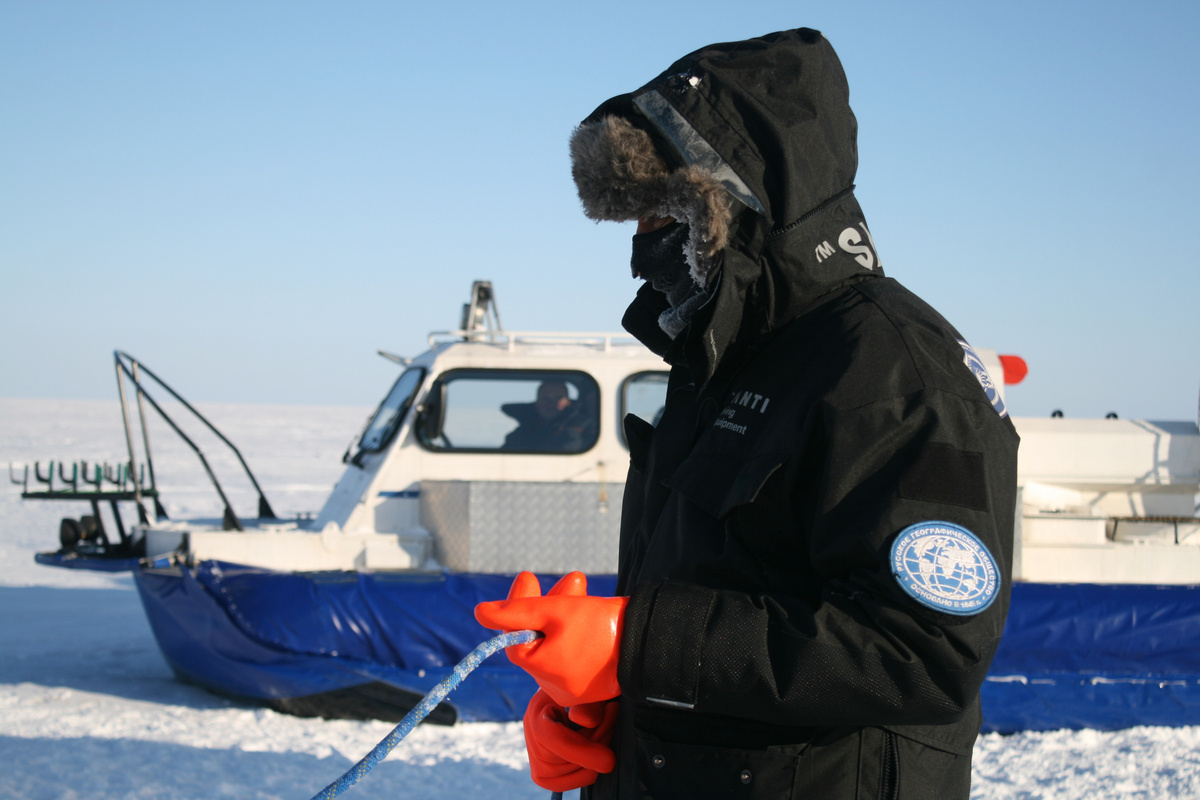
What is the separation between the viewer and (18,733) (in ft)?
13.7

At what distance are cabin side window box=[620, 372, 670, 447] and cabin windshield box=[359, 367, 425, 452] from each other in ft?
3.81

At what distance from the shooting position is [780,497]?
45.9 inches

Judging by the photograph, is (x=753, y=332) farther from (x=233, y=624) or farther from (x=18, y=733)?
Result: (x=18, y=733)

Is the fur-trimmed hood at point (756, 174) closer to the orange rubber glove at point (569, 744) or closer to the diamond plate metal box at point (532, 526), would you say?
the orange rubber glove at point (569, 744)

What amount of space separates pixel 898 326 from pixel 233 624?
401 centimetres

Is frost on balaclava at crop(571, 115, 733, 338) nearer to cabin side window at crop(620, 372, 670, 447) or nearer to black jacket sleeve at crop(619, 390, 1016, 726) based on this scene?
black jacket sleeve at crop(619, 390, 1016, 726)

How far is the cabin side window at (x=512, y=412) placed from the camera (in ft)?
17.0

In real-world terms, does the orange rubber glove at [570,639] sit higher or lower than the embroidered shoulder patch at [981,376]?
lower

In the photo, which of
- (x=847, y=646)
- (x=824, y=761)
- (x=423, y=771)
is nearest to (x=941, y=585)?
(x=847, y=646)

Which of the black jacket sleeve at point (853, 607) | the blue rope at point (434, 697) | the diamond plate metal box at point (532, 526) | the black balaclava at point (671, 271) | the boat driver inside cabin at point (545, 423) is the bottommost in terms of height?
the diamond plate metal box at point (532, 526)

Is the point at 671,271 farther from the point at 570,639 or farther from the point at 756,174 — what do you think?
→ the point at 570,639

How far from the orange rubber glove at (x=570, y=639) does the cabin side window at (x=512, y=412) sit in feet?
13.0

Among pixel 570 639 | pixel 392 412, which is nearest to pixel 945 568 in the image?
pixel 570 639

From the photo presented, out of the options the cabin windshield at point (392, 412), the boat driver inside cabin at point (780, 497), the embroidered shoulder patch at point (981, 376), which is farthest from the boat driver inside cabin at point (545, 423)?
the embroidered shoulder patch at point (981, 376)
